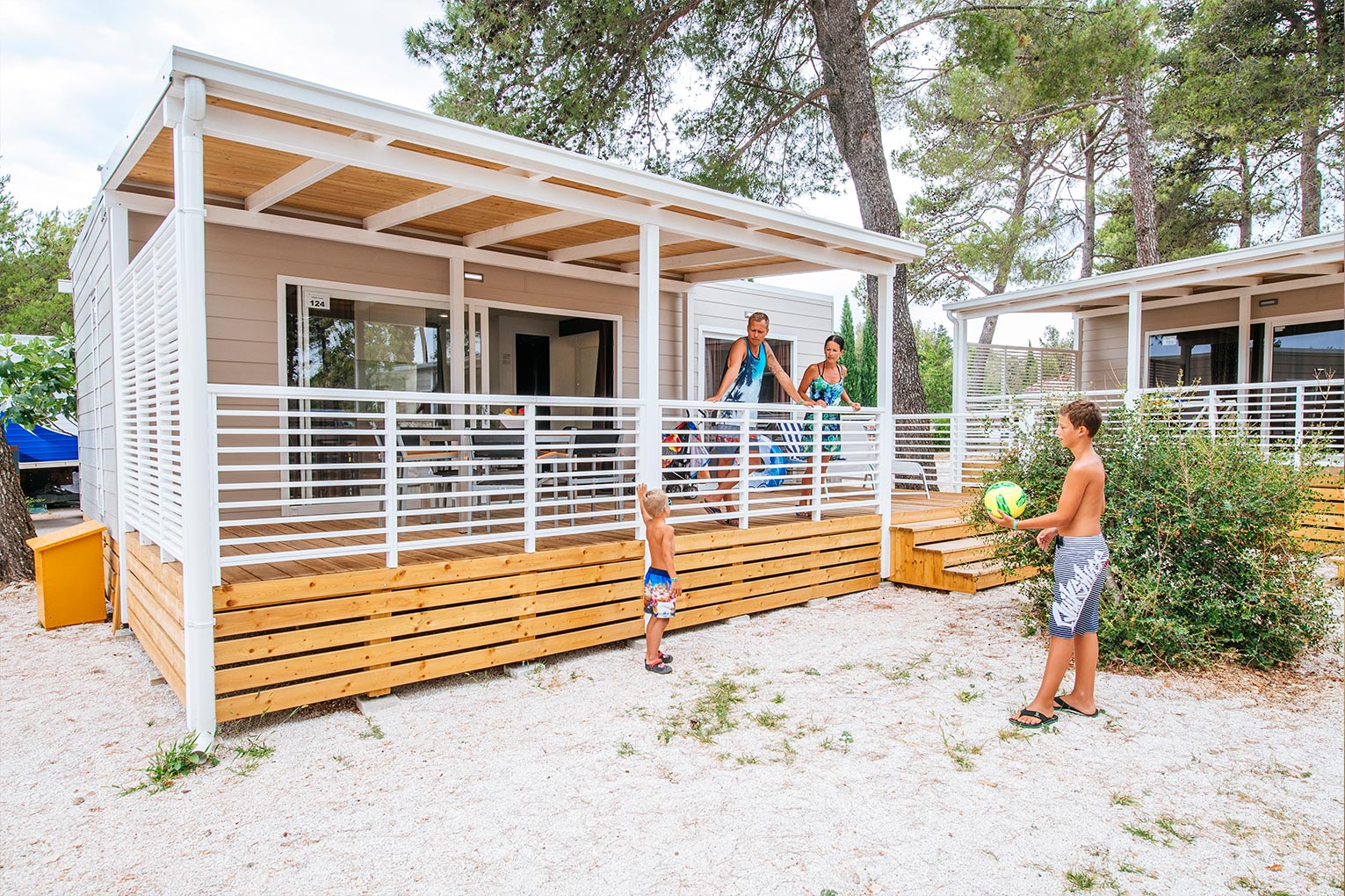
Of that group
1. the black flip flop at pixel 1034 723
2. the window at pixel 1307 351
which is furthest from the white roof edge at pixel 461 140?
the window at pixel 1307 351

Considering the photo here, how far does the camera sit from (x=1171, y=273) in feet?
28.4

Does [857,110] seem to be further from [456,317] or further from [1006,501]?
[1006,501]

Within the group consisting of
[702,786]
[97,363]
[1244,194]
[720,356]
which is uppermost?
[1244,194]

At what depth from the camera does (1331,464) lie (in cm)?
686

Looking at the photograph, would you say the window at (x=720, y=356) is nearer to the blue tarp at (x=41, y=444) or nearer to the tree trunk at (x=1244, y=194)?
the tree trunk at (x=1244, y=194)

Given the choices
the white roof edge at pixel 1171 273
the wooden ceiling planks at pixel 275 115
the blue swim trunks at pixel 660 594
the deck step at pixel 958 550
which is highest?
the white roof edge at pixel 1171 273

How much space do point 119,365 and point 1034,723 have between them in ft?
17.7

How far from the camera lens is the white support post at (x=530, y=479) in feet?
15.1

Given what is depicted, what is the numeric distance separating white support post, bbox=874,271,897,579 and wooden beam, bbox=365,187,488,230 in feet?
10.7

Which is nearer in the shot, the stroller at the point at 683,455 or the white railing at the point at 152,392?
the white railing at the point at 152,392

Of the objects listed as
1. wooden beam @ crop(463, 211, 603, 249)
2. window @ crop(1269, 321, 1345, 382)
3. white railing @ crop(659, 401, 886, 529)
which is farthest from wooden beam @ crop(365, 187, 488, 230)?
window @ crop(1269, 321, 1345, 382)

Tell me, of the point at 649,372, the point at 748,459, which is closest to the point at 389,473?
the point at 649,372

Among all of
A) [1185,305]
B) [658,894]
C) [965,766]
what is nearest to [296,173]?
[658,894]

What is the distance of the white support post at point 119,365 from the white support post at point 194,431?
6.15ft
